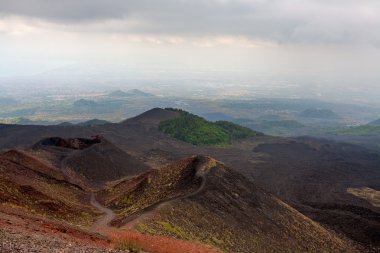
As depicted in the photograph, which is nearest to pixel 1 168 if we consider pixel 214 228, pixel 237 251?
pixel 214 228

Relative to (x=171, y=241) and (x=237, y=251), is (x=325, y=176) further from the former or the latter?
(x=171, y=241)

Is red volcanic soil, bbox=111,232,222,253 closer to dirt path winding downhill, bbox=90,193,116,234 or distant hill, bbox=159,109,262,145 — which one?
dirt path winding downhill, bbox=90,193,116,234

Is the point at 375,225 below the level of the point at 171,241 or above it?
below

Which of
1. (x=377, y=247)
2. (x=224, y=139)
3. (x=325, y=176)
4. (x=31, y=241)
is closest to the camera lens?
(x=31, y=241)

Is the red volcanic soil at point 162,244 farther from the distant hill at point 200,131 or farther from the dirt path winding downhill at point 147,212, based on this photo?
the distant hill at point 200,131

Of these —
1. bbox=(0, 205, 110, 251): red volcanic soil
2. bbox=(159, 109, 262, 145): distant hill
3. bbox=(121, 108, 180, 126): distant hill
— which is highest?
bbox=(0, 205, 110, 251): red volcanic soil

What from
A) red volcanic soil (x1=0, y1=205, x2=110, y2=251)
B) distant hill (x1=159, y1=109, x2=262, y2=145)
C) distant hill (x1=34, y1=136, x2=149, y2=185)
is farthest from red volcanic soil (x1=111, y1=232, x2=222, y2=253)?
distant hill (x1=159, y1=109, x2=262, y2=145)

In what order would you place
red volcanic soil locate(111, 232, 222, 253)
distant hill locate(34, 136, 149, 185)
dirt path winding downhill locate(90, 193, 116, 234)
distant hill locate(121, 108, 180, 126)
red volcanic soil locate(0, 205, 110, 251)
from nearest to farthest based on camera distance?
1. red volcanic soil locate(0, 205, 110, 251)
2. red volcanic soil locate(111, 232, 222, 253)
3. dirt path winding downhill locate(90, 193, 116, 234)
4. distant hill locate(34, 136, 149, 185)
5. distant hill locate(121, 108, 180, 126)
